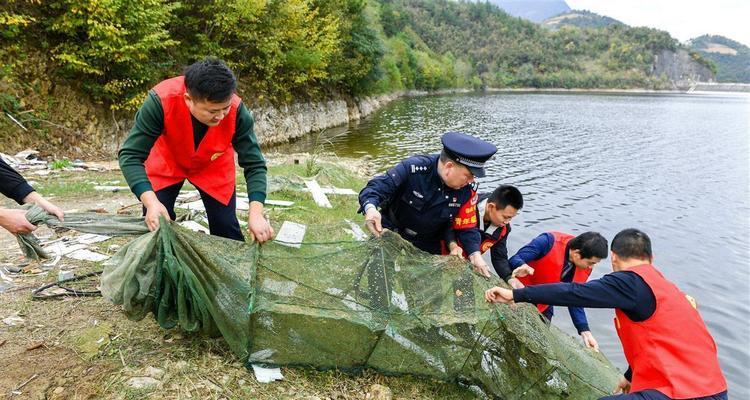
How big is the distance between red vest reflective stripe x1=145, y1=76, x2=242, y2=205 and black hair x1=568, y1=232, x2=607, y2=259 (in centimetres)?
315

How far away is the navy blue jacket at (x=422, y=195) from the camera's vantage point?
370cm

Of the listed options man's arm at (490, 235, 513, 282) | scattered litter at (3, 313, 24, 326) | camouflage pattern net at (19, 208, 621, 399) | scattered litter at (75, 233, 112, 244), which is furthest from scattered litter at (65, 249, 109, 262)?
man's arm at (490, 235, 513, 282)

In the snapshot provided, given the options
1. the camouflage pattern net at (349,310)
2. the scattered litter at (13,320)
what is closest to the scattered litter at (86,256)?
the scattered litter at (13,320)

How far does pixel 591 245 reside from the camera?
3793 mm

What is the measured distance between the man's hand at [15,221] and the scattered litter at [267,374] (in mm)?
1776

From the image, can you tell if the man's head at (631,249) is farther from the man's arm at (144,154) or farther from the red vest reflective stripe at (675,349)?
the man's arm at (144,154)

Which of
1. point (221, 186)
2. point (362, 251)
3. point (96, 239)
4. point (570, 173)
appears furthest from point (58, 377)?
point (570, 173)

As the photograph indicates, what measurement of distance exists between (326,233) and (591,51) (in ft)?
588

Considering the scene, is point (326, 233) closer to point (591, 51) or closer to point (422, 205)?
point (422, 205)

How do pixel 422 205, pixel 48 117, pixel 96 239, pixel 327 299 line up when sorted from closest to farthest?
1. pixel 327 299
2. pixel 422 205
3. pixel 96 239
4. pixel 48 117

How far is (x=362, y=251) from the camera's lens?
10.2 ft

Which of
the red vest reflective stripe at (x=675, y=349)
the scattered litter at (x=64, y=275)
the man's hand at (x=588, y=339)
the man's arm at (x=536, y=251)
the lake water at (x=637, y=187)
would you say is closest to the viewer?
the red vest reflective stripe at (x=675, y=349)

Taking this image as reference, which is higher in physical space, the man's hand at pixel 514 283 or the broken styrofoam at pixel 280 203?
the man's hand at pixel 514 283

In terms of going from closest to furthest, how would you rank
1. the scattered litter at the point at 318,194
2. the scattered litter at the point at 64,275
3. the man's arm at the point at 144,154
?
1. the man's arm at the point at 144,154
2. the scattered litter at the point at 64,275
3. the scattered litter at the point at 318,194
